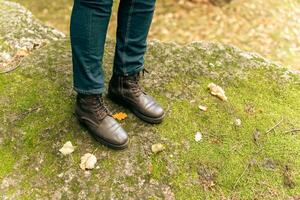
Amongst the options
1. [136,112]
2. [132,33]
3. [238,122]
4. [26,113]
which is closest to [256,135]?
[238,122]

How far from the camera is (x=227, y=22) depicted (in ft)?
18.7

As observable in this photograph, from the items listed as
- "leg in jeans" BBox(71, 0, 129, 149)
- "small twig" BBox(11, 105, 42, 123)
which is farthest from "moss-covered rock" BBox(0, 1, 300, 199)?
"leg in jeans" BBox(71, 0, 129, 149)

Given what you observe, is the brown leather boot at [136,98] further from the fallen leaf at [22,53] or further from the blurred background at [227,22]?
the blurred background at [227,22]

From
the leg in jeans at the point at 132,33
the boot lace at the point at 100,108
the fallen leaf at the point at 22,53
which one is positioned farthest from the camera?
the fallen leaf at the point at 22,53

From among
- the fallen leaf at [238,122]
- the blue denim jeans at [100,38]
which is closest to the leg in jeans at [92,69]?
the blue denim jeans at [100,38]

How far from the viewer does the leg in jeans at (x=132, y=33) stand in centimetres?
203

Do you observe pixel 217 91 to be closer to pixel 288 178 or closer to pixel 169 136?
pixel 169 136

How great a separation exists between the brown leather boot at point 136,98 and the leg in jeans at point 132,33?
0.21 feet

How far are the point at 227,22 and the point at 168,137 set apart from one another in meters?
3.71

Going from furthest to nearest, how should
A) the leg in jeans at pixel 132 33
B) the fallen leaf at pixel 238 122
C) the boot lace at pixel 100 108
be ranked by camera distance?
1. the fallen leaf at pixel 238 122
2. the boot lace at pixel 100 108
3. the leg in jeans at pixel 132 33

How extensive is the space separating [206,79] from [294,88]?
0.63 meters

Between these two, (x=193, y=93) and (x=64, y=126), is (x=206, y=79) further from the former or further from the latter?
(x=64, y=126)

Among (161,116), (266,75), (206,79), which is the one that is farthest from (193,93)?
(266,75)

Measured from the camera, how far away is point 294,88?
112 inches
